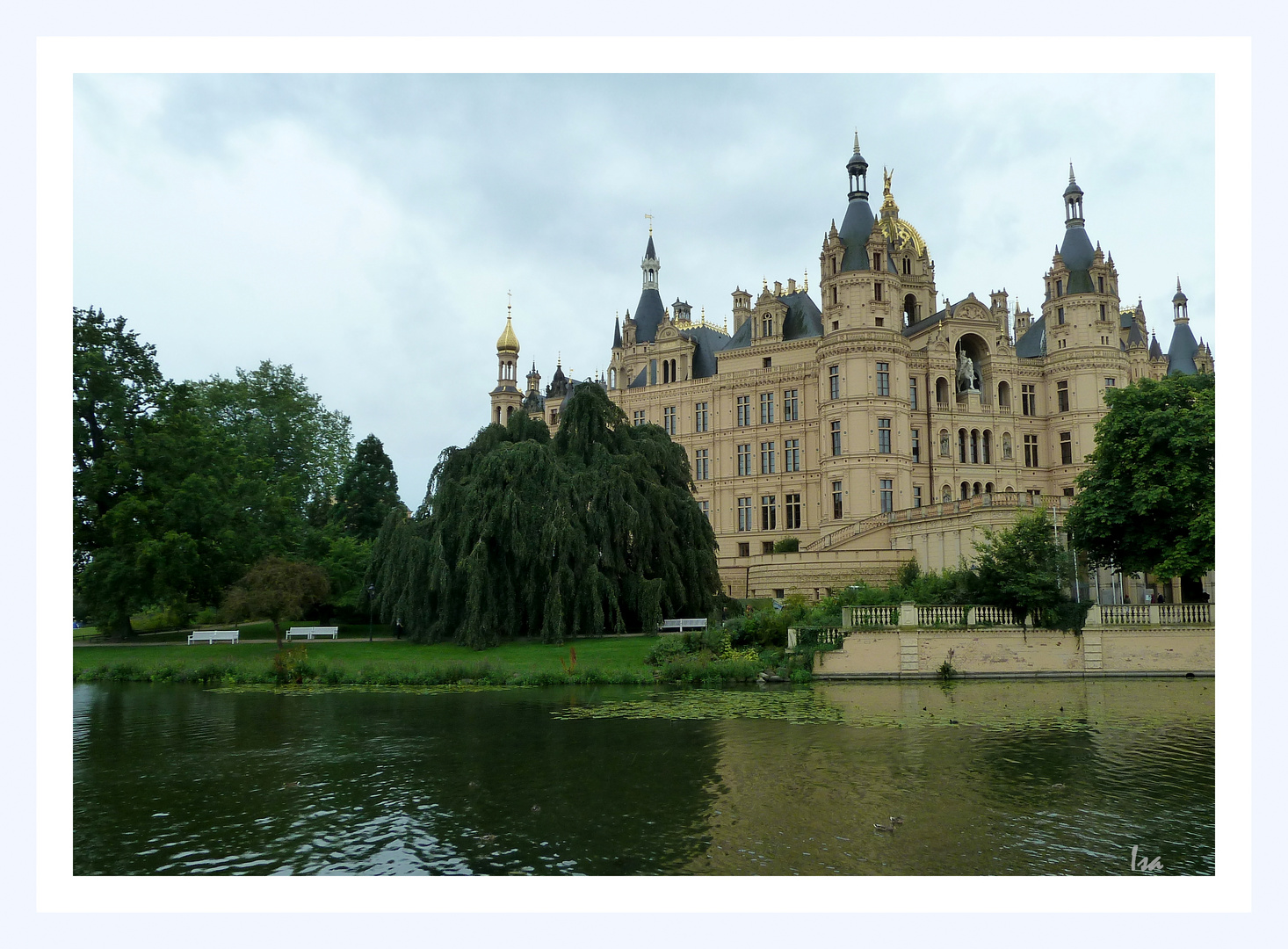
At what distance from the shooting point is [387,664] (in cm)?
2956

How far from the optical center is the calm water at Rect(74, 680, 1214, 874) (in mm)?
10820

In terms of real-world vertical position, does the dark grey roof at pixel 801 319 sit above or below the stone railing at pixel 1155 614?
above

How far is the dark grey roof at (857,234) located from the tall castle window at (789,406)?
8.90 m

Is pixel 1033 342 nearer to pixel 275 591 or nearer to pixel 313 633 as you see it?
pixel 313 633

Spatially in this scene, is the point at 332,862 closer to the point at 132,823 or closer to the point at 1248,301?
the point at 132,823

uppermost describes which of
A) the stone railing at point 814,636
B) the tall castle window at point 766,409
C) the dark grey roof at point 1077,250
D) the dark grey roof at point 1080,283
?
the dark grey roof at point 1077,250

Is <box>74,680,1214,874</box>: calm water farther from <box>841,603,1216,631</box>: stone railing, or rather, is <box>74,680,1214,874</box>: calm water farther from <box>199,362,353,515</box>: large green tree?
<box>199,362,353,515</box>: large green tree

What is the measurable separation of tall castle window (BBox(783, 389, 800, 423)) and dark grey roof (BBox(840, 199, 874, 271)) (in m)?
8.90

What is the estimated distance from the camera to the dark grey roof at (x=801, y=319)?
59.4 metres

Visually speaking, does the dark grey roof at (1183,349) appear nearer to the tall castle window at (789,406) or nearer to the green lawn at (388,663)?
the tall castle window at (789,406)

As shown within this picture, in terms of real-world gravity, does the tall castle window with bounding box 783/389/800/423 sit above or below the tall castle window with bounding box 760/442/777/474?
above

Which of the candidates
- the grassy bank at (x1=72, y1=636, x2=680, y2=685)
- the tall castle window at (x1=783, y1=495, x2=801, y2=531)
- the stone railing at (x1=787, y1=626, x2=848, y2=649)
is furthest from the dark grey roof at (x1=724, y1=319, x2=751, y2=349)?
the stone railing at (x1=787, y1=626, x2=848, y2=649)

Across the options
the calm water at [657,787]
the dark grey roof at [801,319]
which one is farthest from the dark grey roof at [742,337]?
the calm water at [657,787]

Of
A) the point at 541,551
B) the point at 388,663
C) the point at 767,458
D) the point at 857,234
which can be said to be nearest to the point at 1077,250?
the point at 857,234
